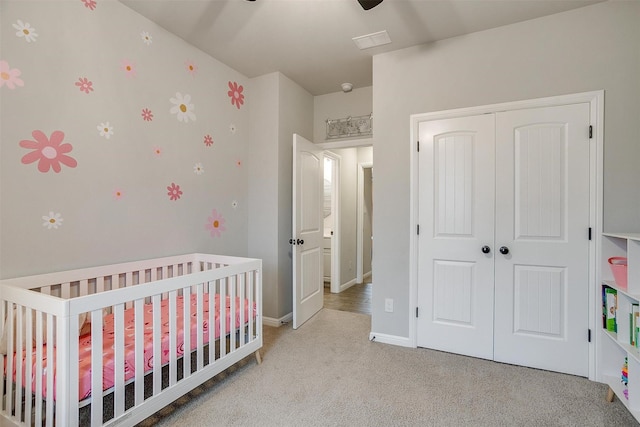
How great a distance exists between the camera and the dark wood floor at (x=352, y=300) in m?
3.78

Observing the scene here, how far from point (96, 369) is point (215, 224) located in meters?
1.65

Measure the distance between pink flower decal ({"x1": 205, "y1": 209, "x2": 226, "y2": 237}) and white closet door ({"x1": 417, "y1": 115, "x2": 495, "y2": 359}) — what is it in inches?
69.2

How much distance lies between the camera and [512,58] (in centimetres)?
236

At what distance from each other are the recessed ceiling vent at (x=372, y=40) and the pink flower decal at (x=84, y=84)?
1851mm

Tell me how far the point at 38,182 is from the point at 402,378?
96.8 inches

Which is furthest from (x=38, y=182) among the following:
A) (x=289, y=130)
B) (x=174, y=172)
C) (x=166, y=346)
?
(x=289, y=130)

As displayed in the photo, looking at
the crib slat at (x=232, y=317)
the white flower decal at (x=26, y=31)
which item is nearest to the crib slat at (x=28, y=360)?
the crib slat at (x=232, y=317)

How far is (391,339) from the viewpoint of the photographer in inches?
108

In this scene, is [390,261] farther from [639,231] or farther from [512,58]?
[512,58]

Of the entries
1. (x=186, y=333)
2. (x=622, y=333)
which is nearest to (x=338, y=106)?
(x=186, y=333)

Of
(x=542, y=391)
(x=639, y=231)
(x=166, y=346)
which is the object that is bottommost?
(x=542, y=391)

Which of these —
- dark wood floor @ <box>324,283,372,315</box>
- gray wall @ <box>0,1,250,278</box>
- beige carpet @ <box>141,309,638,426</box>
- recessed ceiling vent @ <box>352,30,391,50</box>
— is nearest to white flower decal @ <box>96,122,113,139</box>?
gray wall @ <box>0,1,250,278</box>

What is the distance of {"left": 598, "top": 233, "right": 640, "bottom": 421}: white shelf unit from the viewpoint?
1.71 meters

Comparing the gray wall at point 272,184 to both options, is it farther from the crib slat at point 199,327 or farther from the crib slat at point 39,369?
the crib slat at point 39,369
